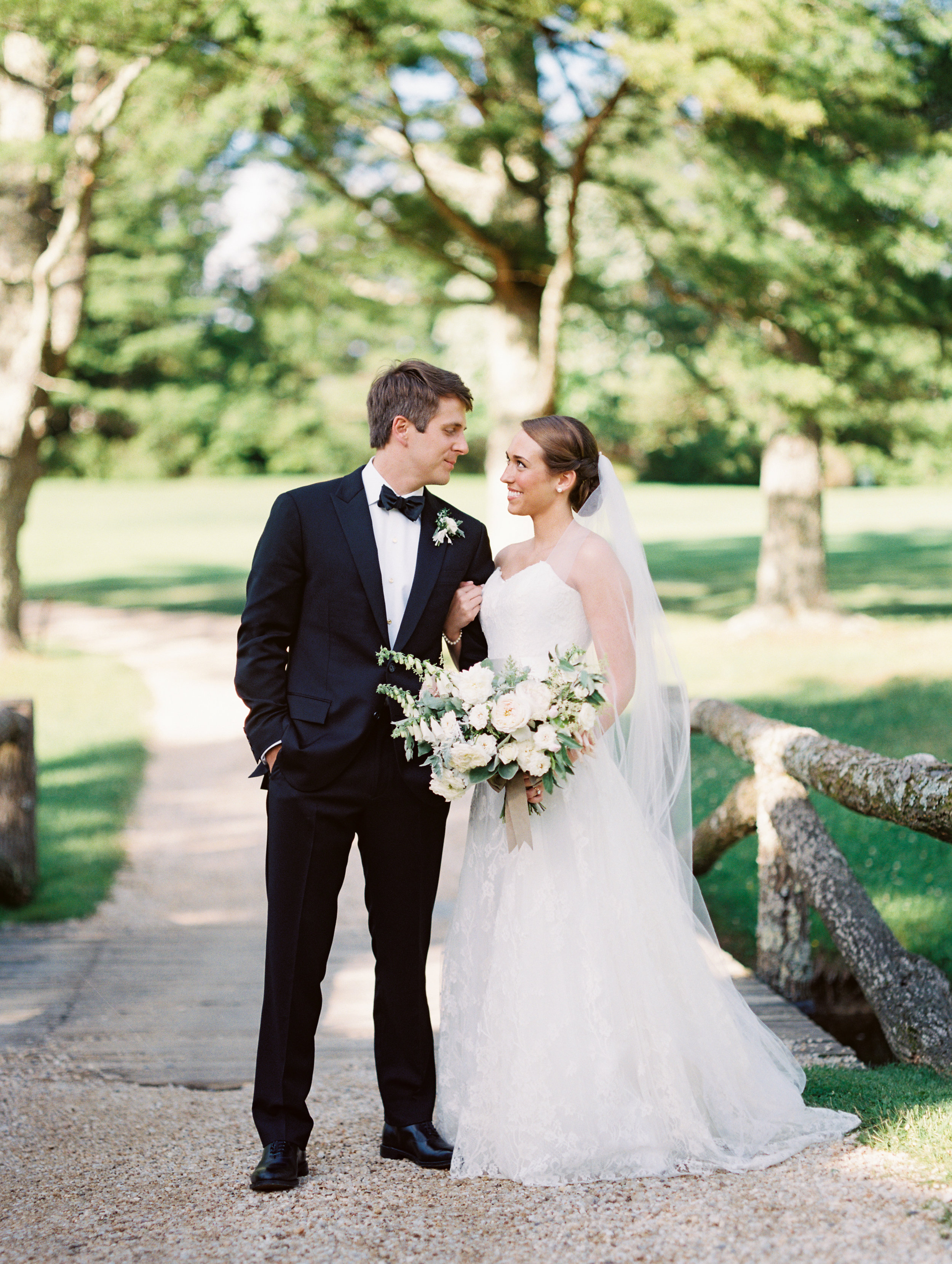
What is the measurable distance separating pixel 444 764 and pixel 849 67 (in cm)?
835

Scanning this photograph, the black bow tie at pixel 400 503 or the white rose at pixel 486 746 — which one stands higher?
the black bow tie at pixel 400 503

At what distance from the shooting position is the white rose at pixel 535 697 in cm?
311

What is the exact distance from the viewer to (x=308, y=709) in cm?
322

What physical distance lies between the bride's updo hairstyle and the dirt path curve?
1945 millimetres

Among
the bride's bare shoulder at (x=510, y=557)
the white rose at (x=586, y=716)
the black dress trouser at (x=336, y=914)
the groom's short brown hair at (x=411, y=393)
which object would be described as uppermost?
the groom's short brown hair at (x=411, y=393)

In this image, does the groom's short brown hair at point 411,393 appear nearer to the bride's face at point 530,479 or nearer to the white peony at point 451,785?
the bride's face at point 530,479

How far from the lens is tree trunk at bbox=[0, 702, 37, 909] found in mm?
6336

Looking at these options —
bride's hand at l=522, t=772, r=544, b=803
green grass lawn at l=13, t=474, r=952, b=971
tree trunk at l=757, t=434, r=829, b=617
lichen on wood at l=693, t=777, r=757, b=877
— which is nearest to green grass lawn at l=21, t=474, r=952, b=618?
green grass lawn at l=13, t=474, r=952, b=971

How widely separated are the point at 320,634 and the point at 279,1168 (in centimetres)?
140

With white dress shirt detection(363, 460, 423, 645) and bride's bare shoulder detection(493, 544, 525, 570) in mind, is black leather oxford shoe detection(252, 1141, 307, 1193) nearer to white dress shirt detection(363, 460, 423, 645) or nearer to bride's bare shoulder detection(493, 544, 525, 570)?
white dress shirt detection(363, 460, 423, 645)

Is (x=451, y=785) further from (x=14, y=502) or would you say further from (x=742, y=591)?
(x=742, y=591)

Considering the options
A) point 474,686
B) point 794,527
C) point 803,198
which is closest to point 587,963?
point 474,686

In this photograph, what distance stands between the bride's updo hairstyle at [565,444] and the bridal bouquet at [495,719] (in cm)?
60

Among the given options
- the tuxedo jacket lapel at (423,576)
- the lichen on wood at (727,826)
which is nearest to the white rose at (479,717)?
the tuxedo jacket lapel at (423,576)
